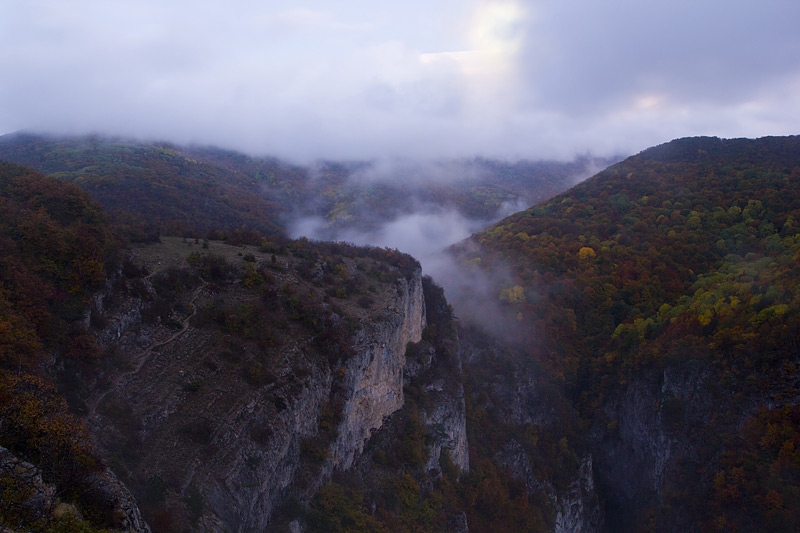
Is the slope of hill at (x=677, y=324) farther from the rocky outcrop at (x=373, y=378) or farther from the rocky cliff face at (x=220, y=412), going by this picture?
the rocky cliff face at (x=220, y=412)

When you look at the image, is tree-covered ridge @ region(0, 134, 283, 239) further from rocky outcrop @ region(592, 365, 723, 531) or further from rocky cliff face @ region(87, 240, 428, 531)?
rocky outcrop @ region(592, 365, 723, 531)

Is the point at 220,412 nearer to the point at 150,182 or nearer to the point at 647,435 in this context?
the point at 647,435

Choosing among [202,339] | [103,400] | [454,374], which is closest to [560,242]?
[454,374]

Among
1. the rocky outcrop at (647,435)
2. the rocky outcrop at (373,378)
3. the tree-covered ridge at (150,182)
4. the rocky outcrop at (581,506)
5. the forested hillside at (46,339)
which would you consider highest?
the tree-covered ridge at (150,182)

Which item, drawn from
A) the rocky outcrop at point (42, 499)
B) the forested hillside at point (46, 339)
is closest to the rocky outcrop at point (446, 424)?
the forested hillside at point (46, 339)

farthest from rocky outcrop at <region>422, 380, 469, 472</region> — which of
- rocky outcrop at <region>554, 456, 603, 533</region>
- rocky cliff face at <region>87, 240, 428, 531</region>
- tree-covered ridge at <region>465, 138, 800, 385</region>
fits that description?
tree-covered ridge at <region>465, 138, 800, 385</region>

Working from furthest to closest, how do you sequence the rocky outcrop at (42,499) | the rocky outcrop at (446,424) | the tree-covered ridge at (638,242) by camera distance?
the tree-covered ridge at (638,242) < the rocky outcrop at (446,424) < the rocky outcrop at (42,499)

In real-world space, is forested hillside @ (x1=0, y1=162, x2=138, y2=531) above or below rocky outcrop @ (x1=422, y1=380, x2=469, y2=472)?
above
